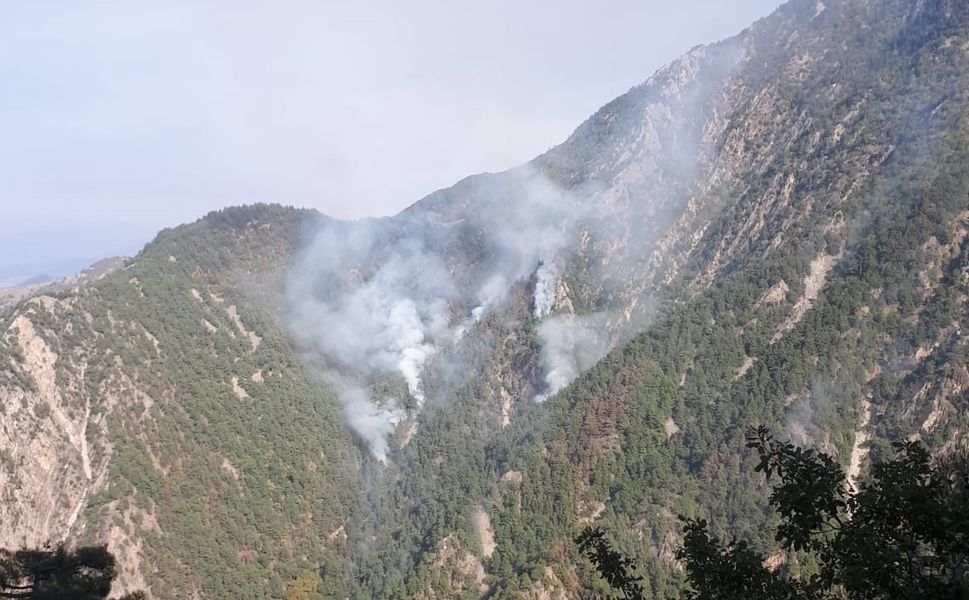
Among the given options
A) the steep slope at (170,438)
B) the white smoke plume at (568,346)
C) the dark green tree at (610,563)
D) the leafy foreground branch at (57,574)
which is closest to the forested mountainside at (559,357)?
the steep slope at (170,438)

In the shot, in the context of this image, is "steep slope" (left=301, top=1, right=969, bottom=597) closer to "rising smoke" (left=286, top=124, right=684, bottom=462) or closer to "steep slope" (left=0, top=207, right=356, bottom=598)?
"rising smoke" (left=286, top=124, right=684, bottom=462)

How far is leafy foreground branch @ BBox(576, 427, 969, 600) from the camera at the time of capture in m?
12.7

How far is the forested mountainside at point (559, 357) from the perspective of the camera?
313 feet

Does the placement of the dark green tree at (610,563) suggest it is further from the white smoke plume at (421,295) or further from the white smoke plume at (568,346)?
the white smoke plume at (421,295)

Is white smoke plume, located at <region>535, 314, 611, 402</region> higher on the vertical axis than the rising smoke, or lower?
lower

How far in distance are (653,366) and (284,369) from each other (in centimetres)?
8108

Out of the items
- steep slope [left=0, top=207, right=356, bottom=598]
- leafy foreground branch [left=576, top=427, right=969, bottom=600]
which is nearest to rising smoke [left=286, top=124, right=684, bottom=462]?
steep slope [left=0, top=207, right=356, bottom=598]

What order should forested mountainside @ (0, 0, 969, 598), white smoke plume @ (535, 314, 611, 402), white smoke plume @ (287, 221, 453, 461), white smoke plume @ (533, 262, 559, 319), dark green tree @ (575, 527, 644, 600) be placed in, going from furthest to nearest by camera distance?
white smoke plume @ (533, 262, 559, 319)
white smoke plume @ (287, 221, 453, 461)
white smoke plume @ (535, 314, 611, 402)
forested mountainside @ (0, 0, 969, 598)
dark green tree @ (575, 527, 644, 600)

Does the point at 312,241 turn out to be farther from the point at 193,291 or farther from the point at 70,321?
the point at 70,321

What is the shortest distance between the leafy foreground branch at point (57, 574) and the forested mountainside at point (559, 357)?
68.0m

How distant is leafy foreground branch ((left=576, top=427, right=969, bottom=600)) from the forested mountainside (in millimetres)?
63091

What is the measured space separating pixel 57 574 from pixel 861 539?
3659 centimetres

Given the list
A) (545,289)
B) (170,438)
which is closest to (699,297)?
(545,289)

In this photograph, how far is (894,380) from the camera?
9312 cm
